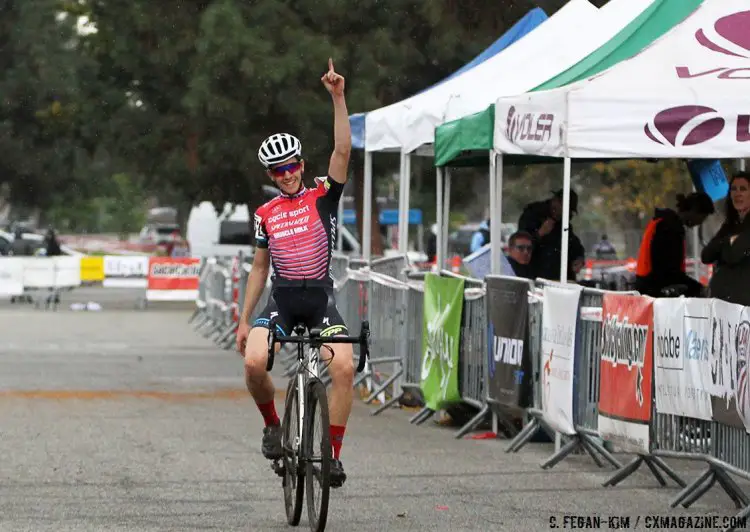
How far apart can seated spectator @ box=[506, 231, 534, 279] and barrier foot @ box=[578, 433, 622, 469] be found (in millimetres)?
4515

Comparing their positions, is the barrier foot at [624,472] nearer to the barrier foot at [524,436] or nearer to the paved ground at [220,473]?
the paved ground at [220,473]

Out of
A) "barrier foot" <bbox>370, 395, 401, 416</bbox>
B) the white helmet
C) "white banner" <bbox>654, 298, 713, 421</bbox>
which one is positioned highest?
the white helmet

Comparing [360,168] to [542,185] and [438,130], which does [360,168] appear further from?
[542,185]

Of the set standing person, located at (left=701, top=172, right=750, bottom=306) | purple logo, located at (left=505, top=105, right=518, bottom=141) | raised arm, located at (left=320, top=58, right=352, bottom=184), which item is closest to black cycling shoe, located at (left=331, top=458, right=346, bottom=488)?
raised arm, located at (left=320, top=58, right=352, bottom=184)

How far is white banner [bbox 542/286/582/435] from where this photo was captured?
11.3m

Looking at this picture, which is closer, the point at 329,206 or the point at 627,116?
the point at 329,206

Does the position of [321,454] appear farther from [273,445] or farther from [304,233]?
[304,233]

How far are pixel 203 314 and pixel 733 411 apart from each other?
2375 centimetres

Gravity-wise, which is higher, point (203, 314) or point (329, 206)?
point (329, 206)

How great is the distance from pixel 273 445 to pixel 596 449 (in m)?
2.97

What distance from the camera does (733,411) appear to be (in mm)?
8992

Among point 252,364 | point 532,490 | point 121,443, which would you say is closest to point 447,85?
point 121,443

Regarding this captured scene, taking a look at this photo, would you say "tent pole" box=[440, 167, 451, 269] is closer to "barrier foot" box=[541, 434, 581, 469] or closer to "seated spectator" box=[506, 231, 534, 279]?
"seated spectator" box=[506, 231, 534, 279]

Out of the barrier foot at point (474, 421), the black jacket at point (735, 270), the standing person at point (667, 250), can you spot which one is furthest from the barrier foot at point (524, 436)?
the standing person at point (667, 250)
